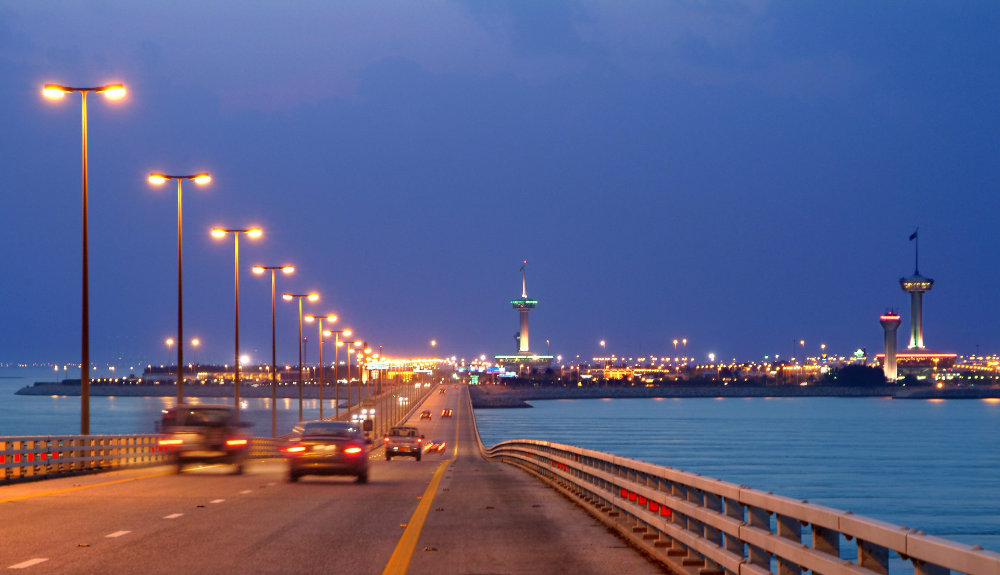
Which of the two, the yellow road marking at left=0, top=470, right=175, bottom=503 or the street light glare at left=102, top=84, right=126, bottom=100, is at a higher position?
the street light glare at left=102, top=84, right=126, bottom=100

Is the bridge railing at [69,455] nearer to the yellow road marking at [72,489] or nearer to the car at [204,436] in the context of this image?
the car at [204,436]

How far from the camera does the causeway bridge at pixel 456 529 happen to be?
8.84 metres

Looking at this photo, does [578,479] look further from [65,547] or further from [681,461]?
[681,461]

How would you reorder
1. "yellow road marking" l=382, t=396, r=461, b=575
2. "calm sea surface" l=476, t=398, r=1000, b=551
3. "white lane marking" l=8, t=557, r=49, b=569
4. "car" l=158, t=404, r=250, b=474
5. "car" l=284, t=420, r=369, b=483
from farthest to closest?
"calm sea surface" l=476, t=398, r=1000, b=551 → "car" l=158, t=404, r=250, b=474 → "car" l=284, t=420, r=369, b=483 → "yellow road marking" l=382, t=396, r=461, b=575 → "white lane marking" l=8, t=557, r=49, b=569

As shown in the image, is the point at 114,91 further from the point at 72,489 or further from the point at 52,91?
the point at 72,489

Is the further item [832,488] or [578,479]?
[832,488]

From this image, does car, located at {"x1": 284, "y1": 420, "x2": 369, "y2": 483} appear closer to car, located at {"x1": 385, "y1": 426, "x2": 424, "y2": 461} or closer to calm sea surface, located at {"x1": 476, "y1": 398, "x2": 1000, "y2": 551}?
calm sea surface, located at {"x1": 476, "y1": 398, "x2": 1000, "y2": 551}

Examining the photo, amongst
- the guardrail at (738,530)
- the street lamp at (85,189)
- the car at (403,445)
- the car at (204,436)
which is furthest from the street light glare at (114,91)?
the car at (403,445)

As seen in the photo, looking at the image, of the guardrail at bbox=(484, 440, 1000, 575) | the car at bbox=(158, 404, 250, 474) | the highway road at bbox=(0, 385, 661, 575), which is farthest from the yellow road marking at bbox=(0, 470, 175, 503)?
the guardrail at bbox=(484, 440, 1000, 575)

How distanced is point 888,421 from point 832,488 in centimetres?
12665

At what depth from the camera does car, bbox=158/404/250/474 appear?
33969 mm

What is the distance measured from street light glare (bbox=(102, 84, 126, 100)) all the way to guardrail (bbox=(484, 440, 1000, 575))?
18.7m

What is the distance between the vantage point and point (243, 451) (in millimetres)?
35094

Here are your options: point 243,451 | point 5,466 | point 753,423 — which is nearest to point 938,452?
point 753,423
